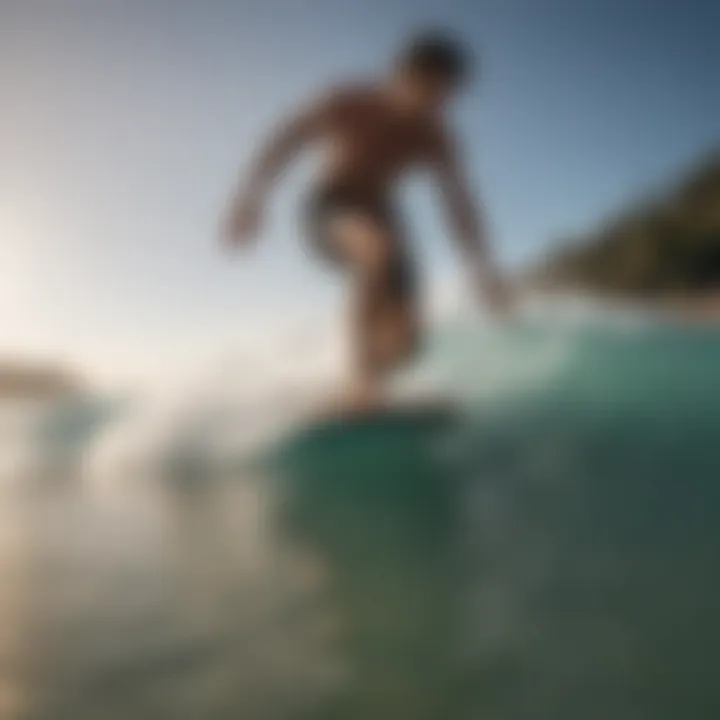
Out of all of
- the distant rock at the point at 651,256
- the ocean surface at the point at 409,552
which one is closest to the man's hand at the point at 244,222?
the ocean surface at the point at 409,552

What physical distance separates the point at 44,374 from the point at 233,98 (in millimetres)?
380

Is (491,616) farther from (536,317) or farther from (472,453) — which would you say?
(536,317)

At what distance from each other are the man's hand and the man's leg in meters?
0.08

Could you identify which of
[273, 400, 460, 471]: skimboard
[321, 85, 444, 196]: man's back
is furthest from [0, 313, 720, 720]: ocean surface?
[321, 85, 444, 196]: man's back

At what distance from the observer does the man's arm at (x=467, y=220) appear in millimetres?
1267

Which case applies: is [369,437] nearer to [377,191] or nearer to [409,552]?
[409,552]

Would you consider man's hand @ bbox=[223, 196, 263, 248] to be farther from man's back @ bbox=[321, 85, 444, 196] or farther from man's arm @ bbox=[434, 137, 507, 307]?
man's arm @ bbox=[434, 137, 507, 307]

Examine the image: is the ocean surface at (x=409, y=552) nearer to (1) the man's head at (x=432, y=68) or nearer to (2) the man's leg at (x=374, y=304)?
(2) the man's leg at (x=374, y=304)

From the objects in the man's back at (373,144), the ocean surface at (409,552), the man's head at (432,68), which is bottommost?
the ocean surface at (409,552)

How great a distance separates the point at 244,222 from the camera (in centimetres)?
127

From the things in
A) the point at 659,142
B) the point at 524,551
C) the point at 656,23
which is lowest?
the point at 524,551

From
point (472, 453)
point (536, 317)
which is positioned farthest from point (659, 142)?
point (472, 453)

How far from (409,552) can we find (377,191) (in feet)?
1.30

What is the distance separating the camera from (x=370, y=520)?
3.89ft
